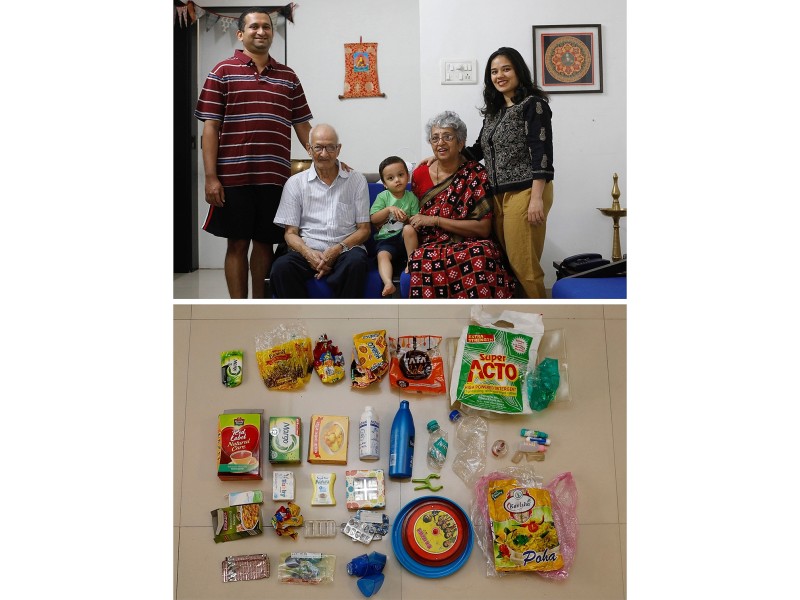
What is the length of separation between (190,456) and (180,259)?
1.97 m

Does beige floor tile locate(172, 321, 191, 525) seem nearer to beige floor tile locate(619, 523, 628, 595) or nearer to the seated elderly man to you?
the seated elderly man

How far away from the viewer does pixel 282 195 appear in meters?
2.25

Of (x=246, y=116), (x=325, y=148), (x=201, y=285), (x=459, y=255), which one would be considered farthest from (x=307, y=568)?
(x=201, y=285)

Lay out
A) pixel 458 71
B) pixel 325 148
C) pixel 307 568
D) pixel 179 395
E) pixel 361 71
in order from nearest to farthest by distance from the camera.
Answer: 1. pixel 307 568
2. pixel 325 148
3. pixel 179 395
4. pixel 458 71
5. pixel 361 71

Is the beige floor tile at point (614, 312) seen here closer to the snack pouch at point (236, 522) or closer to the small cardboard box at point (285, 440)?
the small cardboard box at point (285, 440)

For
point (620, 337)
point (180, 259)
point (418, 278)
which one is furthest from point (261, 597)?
point (180, 259)

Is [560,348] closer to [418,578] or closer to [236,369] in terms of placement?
[418,578]

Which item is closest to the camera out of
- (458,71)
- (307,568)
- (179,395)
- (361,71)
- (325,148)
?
(307,568)

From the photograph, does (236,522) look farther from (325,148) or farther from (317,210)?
(325,148)

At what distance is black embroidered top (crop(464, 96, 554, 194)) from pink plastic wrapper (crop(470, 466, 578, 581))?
91 cm

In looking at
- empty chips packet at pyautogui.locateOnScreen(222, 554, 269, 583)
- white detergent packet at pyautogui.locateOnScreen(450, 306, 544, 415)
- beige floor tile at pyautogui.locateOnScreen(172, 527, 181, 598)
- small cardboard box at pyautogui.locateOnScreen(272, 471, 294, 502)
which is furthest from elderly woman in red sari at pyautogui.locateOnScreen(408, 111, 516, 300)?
beige floor tile at pyautogui.locateOnScreen(172, 527, 181, 598)

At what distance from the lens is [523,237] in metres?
2.22

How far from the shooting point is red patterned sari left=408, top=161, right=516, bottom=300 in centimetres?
219

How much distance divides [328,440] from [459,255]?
0.72m
